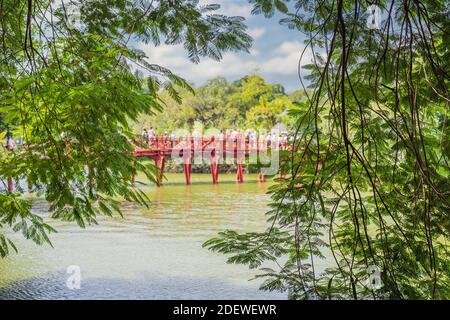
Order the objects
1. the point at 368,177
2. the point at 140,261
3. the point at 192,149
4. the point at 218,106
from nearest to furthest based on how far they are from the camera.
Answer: the point at 368,177
the point at 140,261
the point at 192,149
the point at 218,106

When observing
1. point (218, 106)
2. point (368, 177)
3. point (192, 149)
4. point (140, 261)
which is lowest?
point (140, 261)

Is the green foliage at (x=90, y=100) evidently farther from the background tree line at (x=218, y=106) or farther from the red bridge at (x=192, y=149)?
the background tree line at (x=218, y=106)

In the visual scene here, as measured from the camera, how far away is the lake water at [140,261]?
3930mm

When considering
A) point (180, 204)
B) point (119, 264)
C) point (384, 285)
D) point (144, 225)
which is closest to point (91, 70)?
point (384, 285)

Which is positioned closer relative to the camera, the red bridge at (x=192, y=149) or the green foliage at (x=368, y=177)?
the green foliage at (x=368, y=177)

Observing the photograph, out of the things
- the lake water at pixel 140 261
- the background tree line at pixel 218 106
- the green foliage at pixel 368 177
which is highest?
the background tree line at pixel 218 106

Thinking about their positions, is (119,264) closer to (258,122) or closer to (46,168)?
(46,168)

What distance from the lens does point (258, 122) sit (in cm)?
1694

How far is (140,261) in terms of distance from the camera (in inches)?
186

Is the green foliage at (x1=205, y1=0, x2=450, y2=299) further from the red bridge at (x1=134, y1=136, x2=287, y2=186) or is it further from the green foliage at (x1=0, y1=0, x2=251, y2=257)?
the red bridge at (x1=134, y1=136, x2=287, y2=186)

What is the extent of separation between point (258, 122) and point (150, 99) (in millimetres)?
14976

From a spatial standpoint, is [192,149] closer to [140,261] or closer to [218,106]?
[218,106]

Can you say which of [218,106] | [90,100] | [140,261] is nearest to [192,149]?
[218,106]

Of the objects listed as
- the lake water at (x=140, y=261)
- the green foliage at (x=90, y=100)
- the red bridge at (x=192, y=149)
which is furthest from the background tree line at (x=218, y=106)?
the green foliage at (x=90, y=100)
